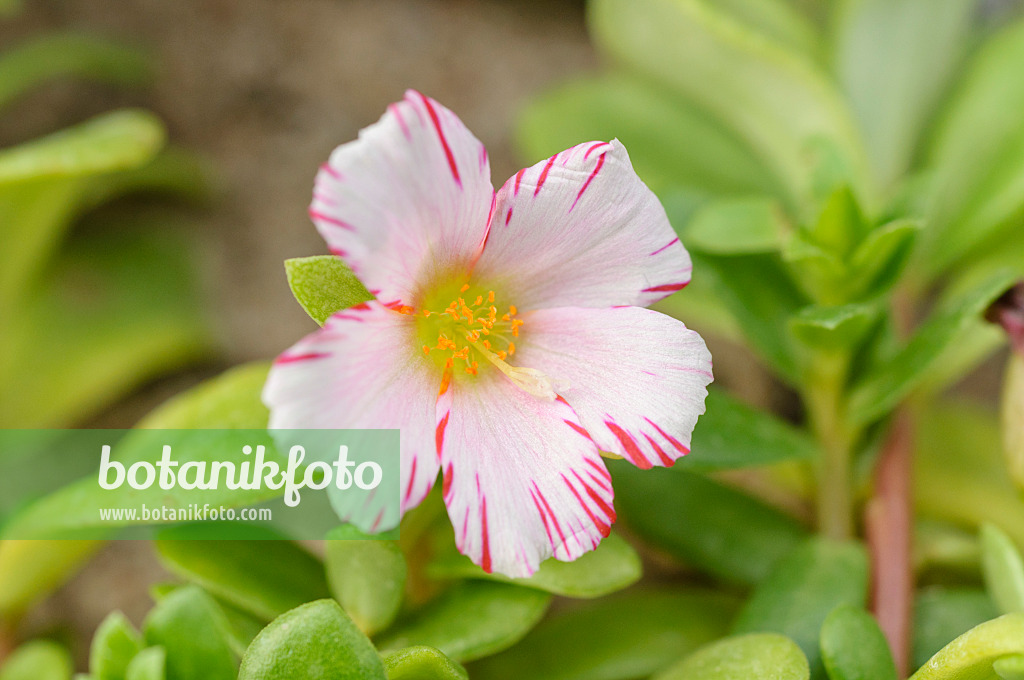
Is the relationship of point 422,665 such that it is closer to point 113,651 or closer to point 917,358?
point 113,651

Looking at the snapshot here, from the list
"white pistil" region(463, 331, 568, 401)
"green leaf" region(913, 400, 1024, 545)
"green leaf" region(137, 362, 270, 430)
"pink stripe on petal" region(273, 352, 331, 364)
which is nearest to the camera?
"pink stripe on petal" region(273, 352, 331, 364)

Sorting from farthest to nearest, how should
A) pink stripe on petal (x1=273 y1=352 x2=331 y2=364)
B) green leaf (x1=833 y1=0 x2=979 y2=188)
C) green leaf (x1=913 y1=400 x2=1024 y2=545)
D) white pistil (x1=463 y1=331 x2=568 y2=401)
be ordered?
green leaf (x1=833 y1=0 x2=979 y2=188)
green leaf (x1=913 y1=400 x2=1024 y2=545)
white pistil (x1=463 y1=331 x2=568 y2=401)
pink stripe on petal (x1=273 y1=352 x2=331 y2=364)

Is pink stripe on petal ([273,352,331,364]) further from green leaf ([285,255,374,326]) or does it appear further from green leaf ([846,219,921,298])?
green leaf ([846,219,921,298])

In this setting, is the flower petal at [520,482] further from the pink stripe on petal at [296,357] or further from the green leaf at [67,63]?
the green leaf at [67,63]

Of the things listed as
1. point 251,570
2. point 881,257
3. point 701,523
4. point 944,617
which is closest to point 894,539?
point 944,617

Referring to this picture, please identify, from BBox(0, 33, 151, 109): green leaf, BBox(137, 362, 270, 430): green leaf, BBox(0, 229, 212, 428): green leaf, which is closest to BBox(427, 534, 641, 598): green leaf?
BBox(137, 362, 270, 430): green leaf

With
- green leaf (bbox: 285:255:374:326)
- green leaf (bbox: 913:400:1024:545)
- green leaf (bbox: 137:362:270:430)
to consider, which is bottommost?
green leaf (bbox: 913:400:1024:545)

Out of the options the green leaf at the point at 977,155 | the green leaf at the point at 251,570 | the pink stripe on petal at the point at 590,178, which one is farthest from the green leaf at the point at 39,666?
the green leaf at the point at 977,155

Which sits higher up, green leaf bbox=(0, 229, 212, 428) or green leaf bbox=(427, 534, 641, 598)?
green leaf bbox=(0, 229, 212, 428)
